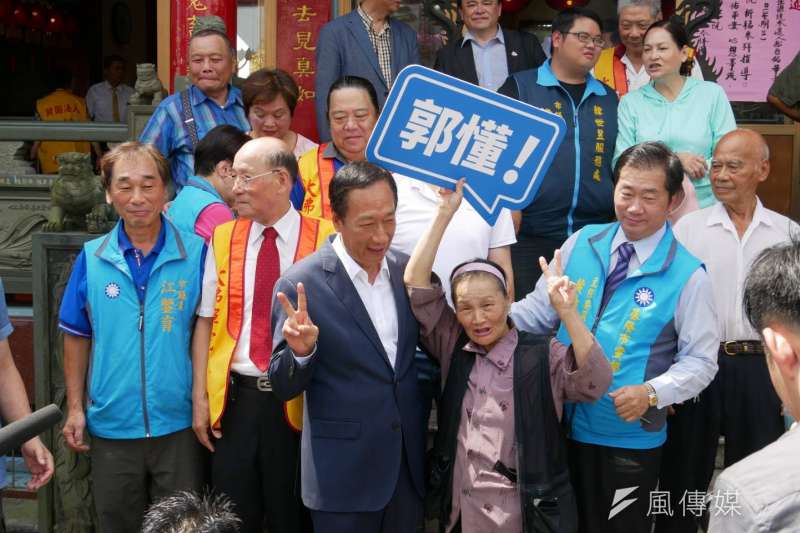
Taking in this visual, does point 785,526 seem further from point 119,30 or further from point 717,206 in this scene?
point 119,30

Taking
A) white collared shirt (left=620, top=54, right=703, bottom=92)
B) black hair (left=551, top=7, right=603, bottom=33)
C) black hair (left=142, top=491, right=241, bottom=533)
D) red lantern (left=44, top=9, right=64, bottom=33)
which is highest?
red lantern (left=44, top=9, right=64, bottom=33)

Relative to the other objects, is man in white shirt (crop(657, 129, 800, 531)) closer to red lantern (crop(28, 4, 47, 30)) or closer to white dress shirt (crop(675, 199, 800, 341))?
white dress shirt (crop(675, 199, 800, 341))

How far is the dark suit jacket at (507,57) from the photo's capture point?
5.04 meters

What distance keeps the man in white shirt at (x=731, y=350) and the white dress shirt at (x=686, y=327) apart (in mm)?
457

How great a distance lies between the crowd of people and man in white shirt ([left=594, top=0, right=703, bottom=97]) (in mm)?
867

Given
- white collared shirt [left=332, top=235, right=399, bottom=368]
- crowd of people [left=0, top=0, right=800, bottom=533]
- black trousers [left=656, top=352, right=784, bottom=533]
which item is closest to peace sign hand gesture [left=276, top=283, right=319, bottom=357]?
crowd of people [left=0, top=0, right=800, bottom=533]

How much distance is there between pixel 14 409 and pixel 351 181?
4.64 ft

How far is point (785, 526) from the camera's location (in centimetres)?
143

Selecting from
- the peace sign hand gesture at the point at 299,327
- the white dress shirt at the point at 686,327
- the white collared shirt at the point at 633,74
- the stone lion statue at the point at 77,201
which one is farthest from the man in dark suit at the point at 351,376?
the white collared shirt at the point at 633,74

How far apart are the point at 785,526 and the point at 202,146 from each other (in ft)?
10.2

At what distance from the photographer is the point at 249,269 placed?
135 inches

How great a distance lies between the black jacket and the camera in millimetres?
2986

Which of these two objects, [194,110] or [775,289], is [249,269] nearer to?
[194,110]

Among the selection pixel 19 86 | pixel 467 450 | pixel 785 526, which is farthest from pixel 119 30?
pixel 785 526
